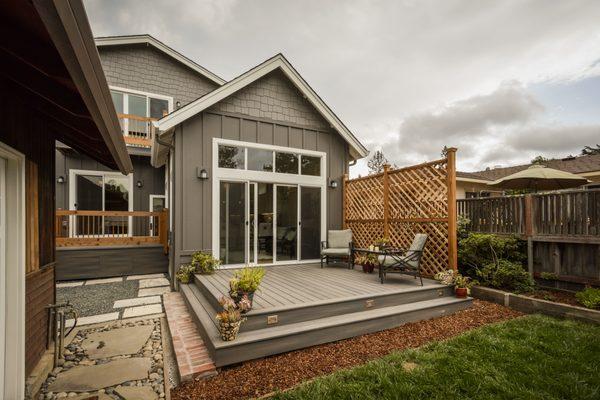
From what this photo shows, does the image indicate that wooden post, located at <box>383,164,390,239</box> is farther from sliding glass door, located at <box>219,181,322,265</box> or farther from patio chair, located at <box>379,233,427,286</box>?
sliding glass door, located at <box>219,181,322,265</box>

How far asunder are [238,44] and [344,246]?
9185mm

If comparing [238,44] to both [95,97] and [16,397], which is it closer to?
[95,97]

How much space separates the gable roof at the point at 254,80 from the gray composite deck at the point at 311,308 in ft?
12.0

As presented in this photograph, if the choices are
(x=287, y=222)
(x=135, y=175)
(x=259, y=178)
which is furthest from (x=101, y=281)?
(x=287, y=222)

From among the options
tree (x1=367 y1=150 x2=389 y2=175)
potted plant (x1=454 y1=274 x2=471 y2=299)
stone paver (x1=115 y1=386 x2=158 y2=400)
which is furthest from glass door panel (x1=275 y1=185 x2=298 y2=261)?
tree (x1=367 y1=150 x2=389 y2=175)

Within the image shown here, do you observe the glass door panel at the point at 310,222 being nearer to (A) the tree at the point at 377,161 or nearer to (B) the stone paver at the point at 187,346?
(B) the stone paver at the point at 187,346

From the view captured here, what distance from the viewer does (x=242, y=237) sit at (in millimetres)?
7082

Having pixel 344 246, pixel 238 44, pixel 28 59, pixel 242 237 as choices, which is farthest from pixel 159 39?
pixel 28 59

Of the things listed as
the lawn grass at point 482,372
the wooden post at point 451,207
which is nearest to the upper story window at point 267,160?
the wooden post at point 451,207

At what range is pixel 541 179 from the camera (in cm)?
707

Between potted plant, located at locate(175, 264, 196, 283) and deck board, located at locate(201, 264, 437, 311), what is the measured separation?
1.81 feet

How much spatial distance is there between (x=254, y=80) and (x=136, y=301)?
19.5ft

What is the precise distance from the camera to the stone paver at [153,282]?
7.04 meters

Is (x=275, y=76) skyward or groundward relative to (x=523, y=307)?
skyward
